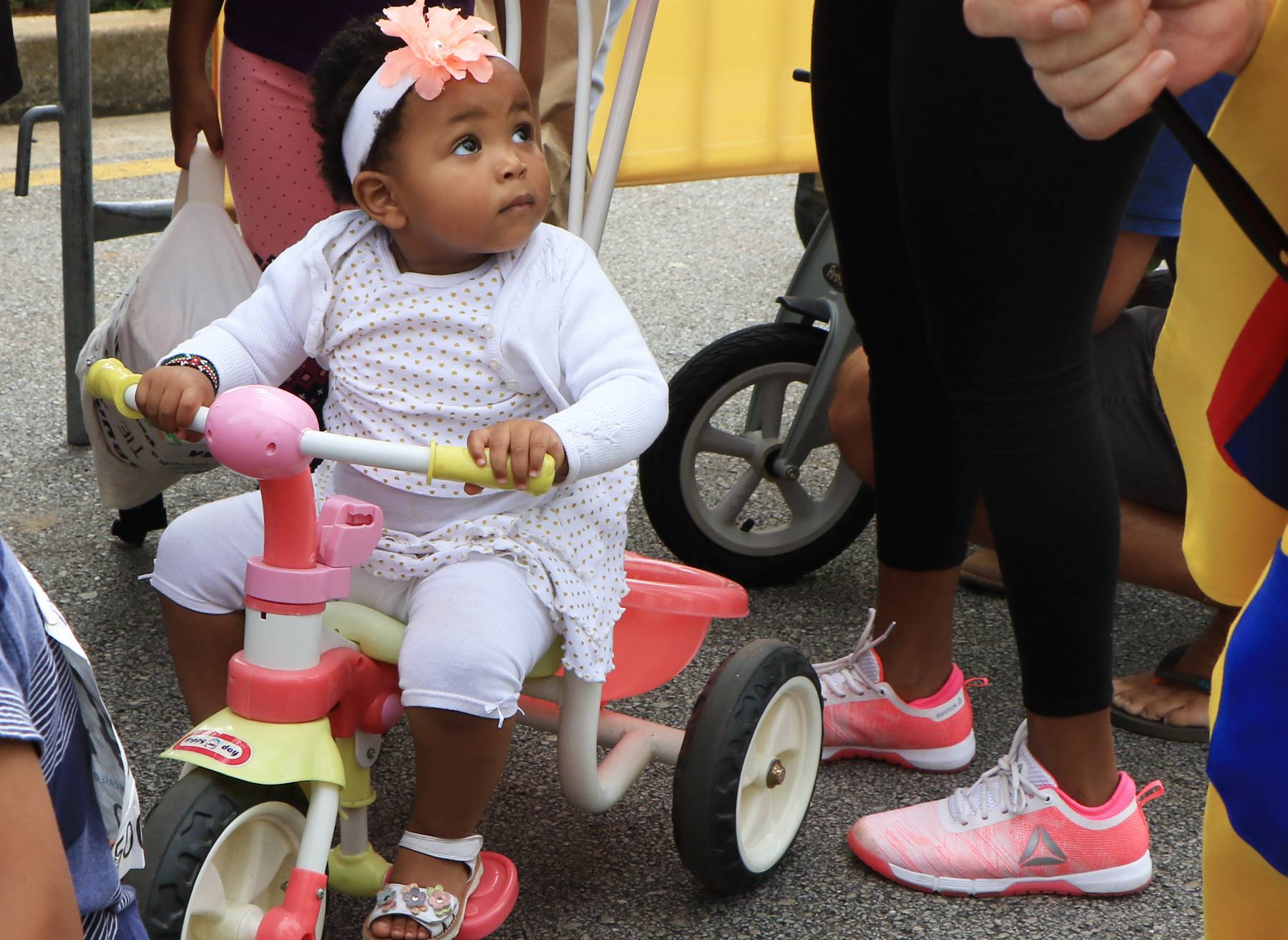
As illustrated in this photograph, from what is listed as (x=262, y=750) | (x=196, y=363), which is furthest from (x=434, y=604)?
(x=196, y=363)

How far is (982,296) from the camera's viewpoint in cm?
136

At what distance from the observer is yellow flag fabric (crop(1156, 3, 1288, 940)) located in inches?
28.6

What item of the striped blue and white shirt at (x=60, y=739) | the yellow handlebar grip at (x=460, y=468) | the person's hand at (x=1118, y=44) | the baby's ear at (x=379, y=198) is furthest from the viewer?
the baby's ear at (x=379, y=198)

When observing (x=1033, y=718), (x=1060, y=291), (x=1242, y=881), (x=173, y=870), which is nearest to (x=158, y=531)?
(x=173, y=870)

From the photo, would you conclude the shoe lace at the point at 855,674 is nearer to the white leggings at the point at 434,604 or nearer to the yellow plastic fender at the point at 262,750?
the white leggings at the point at 434,604

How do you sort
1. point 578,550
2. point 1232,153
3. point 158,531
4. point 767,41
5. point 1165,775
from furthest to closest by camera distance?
point 767,41 → point 158,531 → point 1165,775 → point 578,550 → point 1232,153

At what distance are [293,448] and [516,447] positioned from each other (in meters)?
0.20

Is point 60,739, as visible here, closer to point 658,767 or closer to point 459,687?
point 459,687

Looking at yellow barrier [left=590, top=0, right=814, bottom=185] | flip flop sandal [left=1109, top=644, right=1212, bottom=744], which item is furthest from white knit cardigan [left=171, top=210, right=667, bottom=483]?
yellow barrier [left=590, top=0, right=814, bottom=185]

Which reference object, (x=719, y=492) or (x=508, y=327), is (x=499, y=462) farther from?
(x=719, y=492)

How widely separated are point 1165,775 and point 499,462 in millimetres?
1190

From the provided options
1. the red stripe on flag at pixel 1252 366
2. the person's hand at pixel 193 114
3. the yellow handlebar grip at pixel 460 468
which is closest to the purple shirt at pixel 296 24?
the person's hand at pixel 193 114

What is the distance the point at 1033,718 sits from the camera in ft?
5.37

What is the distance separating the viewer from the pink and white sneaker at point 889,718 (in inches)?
76.0
